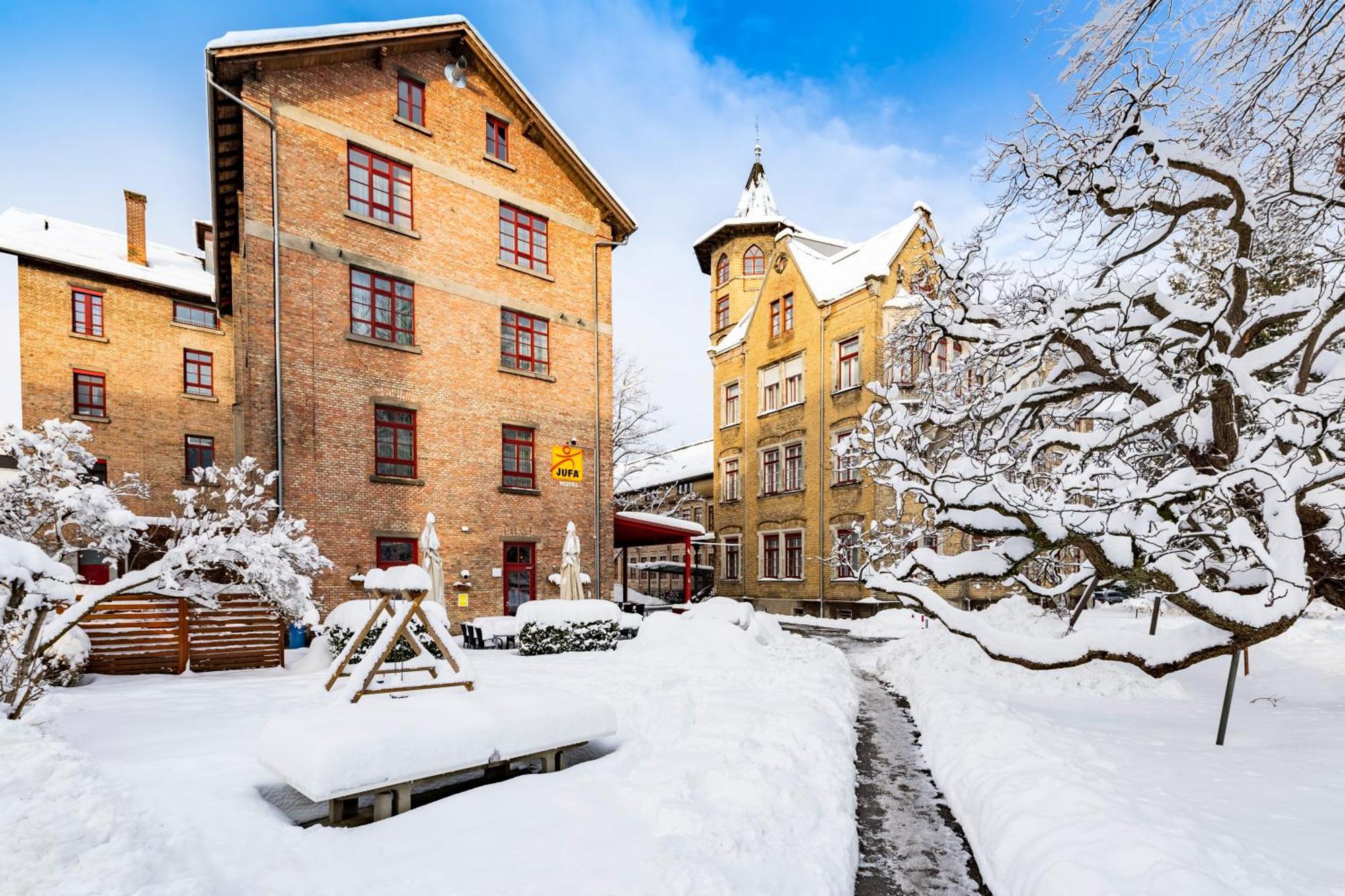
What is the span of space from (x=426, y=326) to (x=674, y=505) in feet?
88.6

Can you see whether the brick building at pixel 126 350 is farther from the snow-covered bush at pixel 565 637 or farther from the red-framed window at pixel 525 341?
the snow-covered bush at pixel 565 637

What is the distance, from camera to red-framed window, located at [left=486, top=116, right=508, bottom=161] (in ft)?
64.9

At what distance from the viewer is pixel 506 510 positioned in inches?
738

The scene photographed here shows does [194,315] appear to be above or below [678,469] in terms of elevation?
above

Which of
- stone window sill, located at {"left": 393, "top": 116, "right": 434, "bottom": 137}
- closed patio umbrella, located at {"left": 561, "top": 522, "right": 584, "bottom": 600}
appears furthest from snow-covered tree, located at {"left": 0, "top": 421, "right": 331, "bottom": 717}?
stone window sill, located at {"left": 393, "top": 116, "right": 434, "bottom": 137}

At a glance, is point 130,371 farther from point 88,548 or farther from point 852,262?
point 852,262

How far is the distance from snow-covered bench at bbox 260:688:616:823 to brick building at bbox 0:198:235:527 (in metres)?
24.0

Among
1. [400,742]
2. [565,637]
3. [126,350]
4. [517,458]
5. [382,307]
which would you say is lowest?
[565,637]

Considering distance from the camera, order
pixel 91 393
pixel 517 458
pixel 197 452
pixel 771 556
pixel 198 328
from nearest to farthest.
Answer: pixel 517 458 < pixel 91 393 < pixel 197 452 < pixel 198 328 < pixel 771 556

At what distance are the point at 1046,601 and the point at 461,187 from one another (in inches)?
687

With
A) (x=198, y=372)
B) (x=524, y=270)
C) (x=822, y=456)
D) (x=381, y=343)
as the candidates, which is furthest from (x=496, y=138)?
(x=822, y=456)

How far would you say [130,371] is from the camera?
990 inches

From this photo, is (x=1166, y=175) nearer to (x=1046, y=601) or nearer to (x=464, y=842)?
(x=1046, y=601)

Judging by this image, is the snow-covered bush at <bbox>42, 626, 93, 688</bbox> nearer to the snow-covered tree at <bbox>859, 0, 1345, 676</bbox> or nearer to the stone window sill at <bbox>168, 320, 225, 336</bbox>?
the snow-covered tree at <bbox>859, 0, 1345, 676</bbox>
